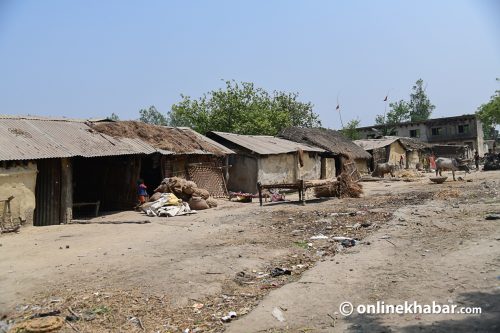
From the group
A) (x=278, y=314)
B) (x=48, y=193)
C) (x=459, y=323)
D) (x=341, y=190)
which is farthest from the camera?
(x=341, y=190)

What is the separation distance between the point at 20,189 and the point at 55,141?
236cm

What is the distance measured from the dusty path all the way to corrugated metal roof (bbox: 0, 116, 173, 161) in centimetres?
852

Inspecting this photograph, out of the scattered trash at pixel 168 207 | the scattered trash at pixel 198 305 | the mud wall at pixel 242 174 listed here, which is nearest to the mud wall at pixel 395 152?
the mud wall at pixel 242 174

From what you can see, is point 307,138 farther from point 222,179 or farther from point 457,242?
point 457,242

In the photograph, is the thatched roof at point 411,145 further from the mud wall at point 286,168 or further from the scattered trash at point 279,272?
the scattered trash at point 279,272

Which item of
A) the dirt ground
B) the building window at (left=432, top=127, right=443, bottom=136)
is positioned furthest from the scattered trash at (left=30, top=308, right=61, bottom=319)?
the building window at (left=432, top=127, right=443, bottom=136)

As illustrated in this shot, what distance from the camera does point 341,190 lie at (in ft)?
53.5

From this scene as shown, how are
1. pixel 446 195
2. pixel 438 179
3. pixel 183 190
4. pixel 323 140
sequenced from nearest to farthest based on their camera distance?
pixel 446 195 → pixel 183 190 → pixel 438 179 → pixel 323 140

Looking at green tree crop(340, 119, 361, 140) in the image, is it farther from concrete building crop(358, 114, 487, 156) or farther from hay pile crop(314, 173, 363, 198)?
hay pile crop(314, 173, 363, 198)

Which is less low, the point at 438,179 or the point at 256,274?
the point at 438,179

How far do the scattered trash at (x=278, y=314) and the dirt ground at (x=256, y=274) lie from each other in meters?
0.05

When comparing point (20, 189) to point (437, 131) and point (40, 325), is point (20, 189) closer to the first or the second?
point (40, 325)

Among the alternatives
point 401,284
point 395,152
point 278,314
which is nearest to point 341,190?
point 401,284

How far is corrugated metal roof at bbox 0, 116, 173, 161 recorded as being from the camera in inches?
451
